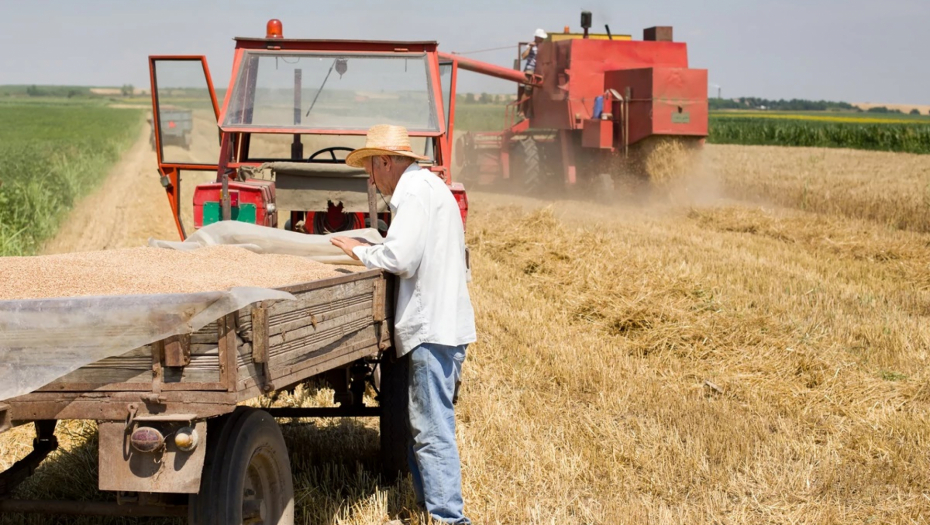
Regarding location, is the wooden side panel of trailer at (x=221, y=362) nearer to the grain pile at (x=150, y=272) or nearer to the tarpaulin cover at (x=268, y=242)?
the grain pile at (x=150, y=272)

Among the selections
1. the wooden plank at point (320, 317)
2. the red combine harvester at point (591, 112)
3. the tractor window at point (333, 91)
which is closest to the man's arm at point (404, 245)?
the wooden plank at point (320, 317)

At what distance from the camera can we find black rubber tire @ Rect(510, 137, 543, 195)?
18.3 m

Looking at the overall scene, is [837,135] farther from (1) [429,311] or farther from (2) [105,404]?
(2) [105,404]

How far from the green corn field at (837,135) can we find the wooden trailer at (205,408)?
111ft

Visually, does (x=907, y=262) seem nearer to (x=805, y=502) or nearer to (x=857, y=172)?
(x=805, y=502)

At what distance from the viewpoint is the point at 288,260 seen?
3930 millimetres

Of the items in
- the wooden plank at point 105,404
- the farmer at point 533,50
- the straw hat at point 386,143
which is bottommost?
the wooden plank at point 105,404

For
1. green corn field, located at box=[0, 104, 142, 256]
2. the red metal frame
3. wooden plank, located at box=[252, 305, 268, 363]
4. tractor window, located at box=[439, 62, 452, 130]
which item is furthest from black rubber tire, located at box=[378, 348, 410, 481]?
green corn field, located at box=[0, 104, 142, 256]

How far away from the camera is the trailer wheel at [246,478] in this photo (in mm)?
2912

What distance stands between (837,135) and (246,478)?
40.5 metres

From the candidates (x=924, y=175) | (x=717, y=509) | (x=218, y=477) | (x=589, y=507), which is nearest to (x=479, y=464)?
(x=589, y=507)

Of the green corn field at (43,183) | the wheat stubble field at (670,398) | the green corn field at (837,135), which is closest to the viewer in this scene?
the wheat stubble field at (670,398)

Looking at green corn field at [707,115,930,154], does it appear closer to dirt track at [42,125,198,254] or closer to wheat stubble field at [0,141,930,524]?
dirt track at [42,125,198,254]

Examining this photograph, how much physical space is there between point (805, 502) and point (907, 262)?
660 cm
